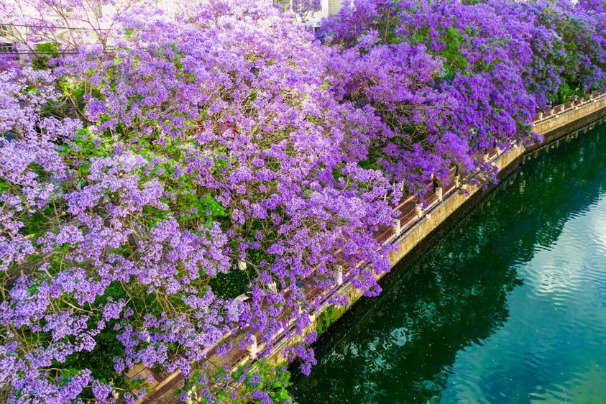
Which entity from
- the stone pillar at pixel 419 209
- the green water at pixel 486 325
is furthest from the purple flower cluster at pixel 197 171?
the green water at pixel 486 325

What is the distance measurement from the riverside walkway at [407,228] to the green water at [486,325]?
4.10 ft

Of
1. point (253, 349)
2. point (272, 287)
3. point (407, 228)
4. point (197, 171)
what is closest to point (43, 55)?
point (197, 171)

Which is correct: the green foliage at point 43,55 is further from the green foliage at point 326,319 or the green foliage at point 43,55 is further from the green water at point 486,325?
the green water at point 486,325

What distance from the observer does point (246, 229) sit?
13.9 m

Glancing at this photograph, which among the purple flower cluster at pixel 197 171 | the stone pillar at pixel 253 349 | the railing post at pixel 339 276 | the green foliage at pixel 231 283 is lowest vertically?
the stone pillar at pixel 253 349

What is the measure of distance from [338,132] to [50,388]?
10.2 metres

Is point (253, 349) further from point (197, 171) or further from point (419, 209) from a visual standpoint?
point (419, 209)

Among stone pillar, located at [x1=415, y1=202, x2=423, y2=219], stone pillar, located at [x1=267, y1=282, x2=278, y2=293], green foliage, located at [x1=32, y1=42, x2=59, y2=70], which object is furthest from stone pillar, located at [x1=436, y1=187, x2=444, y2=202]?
green foliage, located at [x1=32, y1=42, x2=59, y2=70]

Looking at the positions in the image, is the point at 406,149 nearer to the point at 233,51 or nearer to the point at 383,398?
the point at 233,51

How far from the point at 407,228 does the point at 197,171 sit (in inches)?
459

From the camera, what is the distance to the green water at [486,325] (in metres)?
15.0

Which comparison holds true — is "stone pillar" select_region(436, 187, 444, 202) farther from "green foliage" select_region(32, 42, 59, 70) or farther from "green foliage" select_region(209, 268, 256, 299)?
"green foliage" select_region(32, 42, 59, 70)

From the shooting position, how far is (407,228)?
2111 centimetres

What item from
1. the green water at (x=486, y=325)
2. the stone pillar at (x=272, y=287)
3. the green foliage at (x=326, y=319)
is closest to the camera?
the stone pillar at (x=272, y=287)
